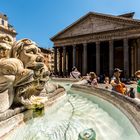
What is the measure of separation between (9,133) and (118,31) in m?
35.9

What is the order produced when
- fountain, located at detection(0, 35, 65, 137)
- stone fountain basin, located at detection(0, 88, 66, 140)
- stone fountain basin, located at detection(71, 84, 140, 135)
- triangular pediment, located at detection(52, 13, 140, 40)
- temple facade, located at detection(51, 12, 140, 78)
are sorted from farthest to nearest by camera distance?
triangular pediment, located at detection(52, 13, 140, 40) < temple facade, located at detection(51, 12, 140, 78) < stone fountain basin, located at detection(71, 84, 140, 135) < fountain, located at detection(0, 35, 65, 137) < stone fountain basin, located at detection(0, 88, 66, 140)

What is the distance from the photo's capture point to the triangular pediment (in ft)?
119

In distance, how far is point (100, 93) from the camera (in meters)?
6.38

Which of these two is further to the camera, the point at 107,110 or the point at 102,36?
the point at 102,36

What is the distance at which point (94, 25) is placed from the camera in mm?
40625

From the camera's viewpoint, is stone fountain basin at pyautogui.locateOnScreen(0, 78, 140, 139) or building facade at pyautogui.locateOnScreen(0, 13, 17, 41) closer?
stone fountain basin at pyautogui.locateOnScreen(0, 78, 140, 139)

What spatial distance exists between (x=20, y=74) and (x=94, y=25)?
3864cm

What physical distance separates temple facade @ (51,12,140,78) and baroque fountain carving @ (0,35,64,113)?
1292 inches

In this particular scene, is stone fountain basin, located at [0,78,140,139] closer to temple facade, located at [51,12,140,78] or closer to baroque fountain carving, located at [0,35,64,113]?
baroque fountain carving, located at [0,35,64,113]

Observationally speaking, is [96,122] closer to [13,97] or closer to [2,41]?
[13,97]

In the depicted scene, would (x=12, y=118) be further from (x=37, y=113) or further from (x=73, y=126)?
(x=73, y=126)

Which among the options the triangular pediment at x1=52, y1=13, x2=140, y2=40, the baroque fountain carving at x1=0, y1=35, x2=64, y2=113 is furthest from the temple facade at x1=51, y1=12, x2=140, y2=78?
the baroque fountain carving at x1=0, y1=35, x2=64, y2=113

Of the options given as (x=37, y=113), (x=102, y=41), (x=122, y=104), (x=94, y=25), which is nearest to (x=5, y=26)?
(x=94, y=25)

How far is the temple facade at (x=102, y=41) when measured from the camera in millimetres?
35969
